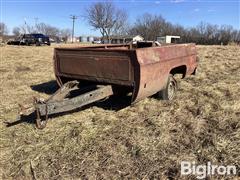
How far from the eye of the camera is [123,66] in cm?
450

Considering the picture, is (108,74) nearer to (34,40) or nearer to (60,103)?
(60,103)

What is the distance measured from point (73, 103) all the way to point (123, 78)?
35.7 inches

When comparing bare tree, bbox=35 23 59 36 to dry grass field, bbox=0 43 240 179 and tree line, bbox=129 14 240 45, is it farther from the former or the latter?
dry grass field, bbox=0 43 240 179

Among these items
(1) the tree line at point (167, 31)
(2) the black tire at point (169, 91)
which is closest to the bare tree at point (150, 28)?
(1) the tree line at point (167, 31)

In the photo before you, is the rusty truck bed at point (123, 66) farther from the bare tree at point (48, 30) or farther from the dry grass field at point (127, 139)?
the bare tree at point (48, 30)

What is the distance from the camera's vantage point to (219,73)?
848 cm

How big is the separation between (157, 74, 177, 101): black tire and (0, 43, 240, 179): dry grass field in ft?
0.43

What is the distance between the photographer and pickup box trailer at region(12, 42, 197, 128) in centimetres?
426

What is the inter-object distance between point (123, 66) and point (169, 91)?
1.59 meters

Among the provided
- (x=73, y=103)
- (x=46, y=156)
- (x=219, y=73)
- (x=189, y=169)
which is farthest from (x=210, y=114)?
(x=219, y=73)

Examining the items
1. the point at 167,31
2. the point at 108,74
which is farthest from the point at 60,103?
the point at 167,31

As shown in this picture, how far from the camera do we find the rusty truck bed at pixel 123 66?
4406 mm

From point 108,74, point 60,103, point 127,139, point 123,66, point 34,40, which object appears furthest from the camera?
point 34,40

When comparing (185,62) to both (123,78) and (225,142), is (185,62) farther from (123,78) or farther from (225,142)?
(225,142)
